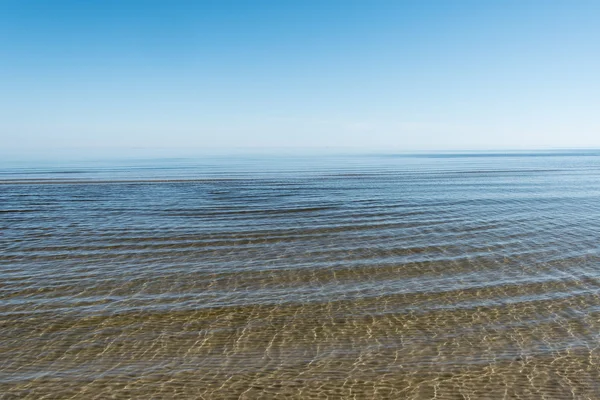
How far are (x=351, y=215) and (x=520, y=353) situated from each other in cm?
1366

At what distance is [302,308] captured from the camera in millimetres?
8977

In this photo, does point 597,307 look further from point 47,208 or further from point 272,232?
point 47,208

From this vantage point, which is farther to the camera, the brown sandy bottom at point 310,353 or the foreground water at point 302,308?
the foreground water at point 302,308

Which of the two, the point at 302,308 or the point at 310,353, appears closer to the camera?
the point at 310,353

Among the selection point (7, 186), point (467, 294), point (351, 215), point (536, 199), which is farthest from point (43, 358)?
point (7, 186)

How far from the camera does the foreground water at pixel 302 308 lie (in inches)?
245

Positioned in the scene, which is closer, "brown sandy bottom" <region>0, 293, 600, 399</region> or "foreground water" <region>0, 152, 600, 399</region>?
"brown sandy bottom" <region>0, 293, 600, 399</region>

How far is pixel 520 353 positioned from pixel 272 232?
35.3ft

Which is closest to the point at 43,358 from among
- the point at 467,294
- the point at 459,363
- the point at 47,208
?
the point at 459,363

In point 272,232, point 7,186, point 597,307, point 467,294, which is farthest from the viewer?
point 7,186

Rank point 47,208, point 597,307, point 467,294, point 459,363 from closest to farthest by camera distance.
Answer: point 459,363
point 597,307
point 467,294
point 47,208

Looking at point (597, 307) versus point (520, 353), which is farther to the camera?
point (597, 307)

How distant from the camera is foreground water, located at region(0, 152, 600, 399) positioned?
245 inches

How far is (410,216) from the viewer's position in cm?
1970
